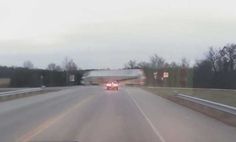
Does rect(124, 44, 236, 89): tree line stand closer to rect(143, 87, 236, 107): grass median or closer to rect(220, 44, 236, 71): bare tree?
rect(220, 44, 236, 71): bare tree

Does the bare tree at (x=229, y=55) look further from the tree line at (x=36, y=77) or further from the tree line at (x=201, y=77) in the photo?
the tree line at (x=36, y=77)

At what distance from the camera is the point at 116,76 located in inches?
6516

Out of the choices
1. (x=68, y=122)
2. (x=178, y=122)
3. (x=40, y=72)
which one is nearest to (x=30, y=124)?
(x=68, y=122)

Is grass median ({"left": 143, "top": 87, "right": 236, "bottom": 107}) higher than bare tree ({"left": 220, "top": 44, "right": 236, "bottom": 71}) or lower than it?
lower

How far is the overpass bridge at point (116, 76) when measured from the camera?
14684 centimetres

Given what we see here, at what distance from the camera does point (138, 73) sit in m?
152

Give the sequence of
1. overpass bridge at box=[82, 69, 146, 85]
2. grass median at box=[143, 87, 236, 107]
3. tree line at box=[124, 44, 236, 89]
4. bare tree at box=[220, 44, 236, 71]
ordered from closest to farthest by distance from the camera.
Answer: grass median at box=[143, 87, 236, 107] → tree line at box=[124, 44, 236, 89] → bare tree at box=[220, 44, 236, 71] → overpass bridge at box=[82, 69, 146, 85]

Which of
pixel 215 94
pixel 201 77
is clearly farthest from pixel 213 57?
pixel 215 94

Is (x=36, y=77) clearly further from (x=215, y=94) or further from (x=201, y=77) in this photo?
(x=215, y=94)

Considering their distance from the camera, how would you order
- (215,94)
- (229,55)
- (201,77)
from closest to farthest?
(215,94)
(201,77)
(229,55)

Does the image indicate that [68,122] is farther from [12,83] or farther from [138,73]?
[138,73]

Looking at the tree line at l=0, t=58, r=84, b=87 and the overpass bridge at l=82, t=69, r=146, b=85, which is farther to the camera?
the overpass bridge at l=82, t=69, r=146, b=85

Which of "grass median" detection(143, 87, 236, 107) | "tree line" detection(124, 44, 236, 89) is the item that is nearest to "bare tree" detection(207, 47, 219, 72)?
"tree line" detection(124, 44, 236, 89)

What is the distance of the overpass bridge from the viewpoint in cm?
14684
